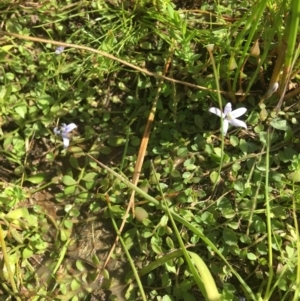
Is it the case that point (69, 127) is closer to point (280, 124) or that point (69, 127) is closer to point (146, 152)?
point (146, 152)

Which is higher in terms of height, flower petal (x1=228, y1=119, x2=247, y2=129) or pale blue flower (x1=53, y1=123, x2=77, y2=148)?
flower petal (x1=228, y1=119, x2=247, y2=129)

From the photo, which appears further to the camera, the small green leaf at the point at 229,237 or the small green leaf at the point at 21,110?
the small green leaf at the point at 21,110

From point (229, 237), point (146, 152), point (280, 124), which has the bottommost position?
point (229, 237)

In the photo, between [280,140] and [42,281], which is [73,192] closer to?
[42,281]

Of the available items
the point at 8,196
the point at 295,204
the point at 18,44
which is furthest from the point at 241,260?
the point at 18,44

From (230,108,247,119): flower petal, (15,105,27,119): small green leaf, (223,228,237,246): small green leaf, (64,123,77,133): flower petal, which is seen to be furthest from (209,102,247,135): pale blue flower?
(15,105,27,119): small green leaf

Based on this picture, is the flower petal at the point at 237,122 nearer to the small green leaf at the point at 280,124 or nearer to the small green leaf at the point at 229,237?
the small green leaf at the point at 280,124

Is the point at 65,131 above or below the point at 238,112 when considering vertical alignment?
below

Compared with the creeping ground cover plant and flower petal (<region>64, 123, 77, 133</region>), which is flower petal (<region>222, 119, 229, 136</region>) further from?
flower petal (<region>64, 123, 77, 133</region>)

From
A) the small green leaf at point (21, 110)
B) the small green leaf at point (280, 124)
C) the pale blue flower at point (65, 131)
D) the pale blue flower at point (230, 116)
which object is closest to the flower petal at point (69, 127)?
the pale blue flower at point (65, 131)

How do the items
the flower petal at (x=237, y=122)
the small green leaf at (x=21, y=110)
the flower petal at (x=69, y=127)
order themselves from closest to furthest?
the flower petal at (x=237, y=122)
the flower petal at (x=69, y=127)
the small green leaf at (x=21, y=110)

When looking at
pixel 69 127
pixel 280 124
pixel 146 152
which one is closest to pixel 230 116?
pixel 280 124
